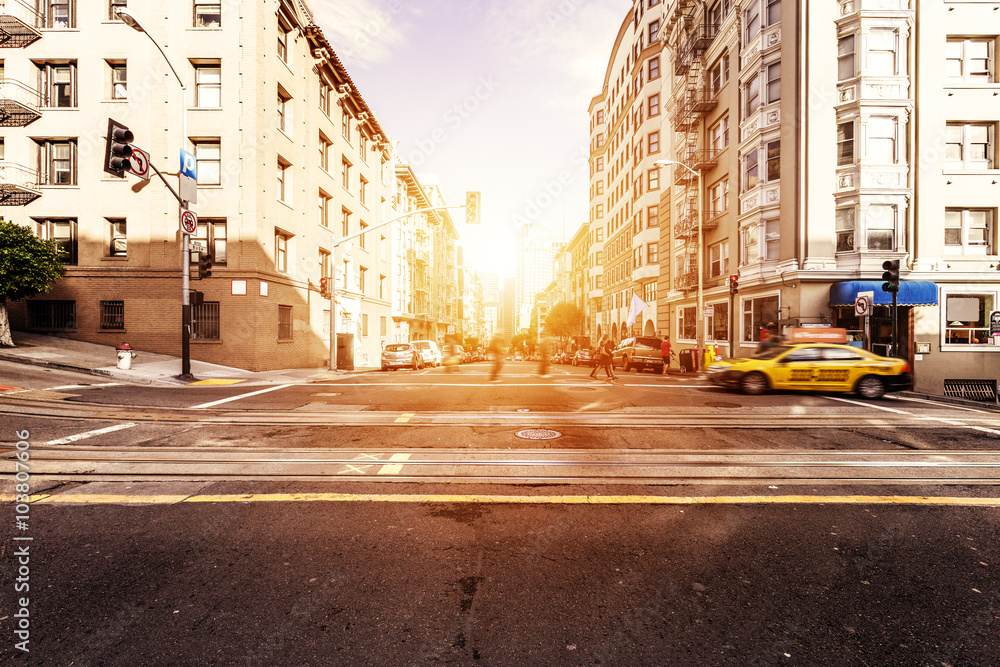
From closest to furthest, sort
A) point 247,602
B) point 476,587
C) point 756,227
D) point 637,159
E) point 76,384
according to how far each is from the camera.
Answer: point 247,602, point 476,587, point 76,384, point 756,227, point 637,159

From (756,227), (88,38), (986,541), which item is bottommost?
(986,541)

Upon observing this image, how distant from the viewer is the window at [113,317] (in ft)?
62.4

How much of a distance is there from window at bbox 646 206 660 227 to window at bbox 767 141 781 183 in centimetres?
1435

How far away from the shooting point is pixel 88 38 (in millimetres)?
19312

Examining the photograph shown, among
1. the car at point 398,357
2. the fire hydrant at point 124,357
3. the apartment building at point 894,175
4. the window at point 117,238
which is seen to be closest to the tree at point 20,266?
the window at point 117,238

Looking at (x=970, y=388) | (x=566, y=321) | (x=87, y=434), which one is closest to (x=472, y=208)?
(x=87, y=434)

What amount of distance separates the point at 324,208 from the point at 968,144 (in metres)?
32.0

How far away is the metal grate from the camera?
19.0 metres

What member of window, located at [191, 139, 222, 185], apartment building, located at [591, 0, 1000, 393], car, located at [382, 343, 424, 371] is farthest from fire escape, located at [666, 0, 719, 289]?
window, located at [191, 139, 222, 185]

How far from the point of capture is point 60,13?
19.6 m

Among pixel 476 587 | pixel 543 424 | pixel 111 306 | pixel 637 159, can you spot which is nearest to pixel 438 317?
pixel 637 159

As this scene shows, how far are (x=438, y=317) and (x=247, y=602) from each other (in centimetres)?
5951

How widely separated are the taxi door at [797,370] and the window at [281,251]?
20.3 m

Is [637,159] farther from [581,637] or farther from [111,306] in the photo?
[581,637]
